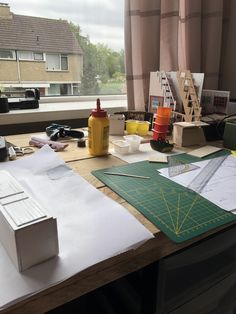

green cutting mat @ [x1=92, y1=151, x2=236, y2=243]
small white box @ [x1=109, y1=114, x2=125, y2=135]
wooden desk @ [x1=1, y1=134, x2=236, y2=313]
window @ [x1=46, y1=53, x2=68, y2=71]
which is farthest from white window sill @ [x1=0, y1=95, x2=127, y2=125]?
wooden desk @ [x1=1, y1=134, x2=236, y2=313]

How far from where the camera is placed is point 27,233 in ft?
1.24

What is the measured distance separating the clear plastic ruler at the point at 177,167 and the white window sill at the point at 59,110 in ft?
1.97

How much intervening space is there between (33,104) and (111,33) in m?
0.61

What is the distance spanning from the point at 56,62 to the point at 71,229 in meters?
1.18

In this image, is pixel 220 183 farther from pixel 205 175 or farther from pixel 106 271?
pixel 106 271

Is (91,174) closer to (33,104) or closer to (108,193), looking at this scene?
(108,193)

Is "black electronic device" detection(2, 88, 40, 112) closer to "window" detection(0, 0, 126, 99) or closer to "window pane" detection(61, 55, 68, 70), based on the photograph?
"window" detection(0, 0, 126, 99)

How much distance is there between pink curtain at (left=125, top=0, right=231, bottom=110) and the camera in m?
1.18

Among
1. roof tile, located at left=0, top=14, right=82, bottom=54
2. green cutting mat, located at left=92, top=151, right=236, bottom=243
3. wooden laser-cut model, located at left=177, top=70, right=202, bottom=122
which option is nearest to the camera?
green cutting mat, located at left=92, top=151, right=236, bottom=243

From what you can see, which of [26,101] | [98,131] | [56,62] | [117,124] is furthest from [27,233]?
[56,62]

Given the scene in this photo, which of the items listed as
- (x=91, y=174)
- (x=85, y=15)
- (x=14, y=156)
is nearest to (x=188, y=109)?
(x=91, y=174)

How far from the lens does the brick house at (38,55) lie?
129cm

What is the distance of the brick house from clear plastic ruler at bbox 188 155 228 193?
968 millimetres

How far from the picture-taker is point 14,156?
81 centimetres
